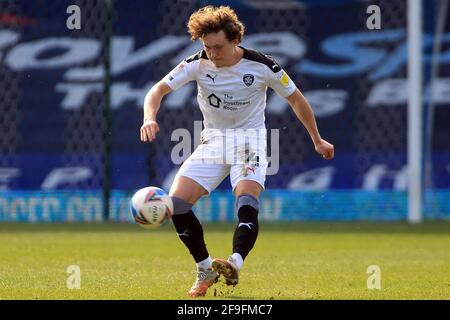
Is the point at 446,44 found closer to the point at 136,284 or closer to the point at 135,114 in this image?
the point at 135,114

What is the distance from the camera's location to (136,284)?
770cm

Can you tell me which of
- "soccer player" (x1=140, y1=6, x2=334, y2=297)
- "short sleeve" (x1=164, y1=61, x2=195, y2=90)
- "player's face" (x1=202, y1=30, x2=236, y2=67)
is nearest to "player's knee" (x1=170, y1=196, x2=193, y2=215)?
"soccer player" (x1=140, y1=6, x2=334, y2=297)

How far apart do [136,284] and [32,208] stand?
7832 mm

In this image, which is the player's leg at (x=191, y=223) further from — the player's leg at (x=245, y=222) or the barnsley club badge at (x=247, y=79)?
the barnsley club badge at (x=247, y=79)

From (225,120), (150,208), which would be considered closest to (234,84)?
(225,120)

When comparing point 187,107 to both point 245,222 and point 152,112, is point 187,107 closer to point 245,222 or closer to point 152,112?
point 152,112

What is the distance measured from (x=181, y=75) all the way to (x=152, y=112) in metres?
0.40

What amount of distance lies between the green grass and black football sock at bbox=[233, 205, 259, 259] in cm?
30

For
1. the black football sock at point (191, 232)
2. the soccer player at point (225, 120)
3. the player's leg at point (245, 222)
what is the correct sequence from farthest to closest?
the black football sock at point (191, 232)
the soccer player at point (225, 120)
the player's leg at point (245, 222)

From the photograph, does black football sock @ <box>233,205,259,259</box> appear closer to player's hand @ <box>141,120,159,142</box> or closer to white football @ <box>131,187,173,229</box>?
white football @ <box>131,187,173,229</box>

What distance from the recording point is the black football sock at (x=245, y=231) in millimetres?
7027

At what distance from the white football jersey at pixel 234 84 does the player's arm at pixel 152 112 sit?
0.07m

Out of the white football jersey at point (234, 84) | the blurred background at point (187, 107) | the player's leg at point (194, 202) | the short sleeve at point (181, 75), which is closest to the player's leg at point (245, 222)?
the player's leg at point (194, 202)

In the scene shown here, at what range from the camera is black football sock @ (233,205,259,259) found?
703 centimetres
